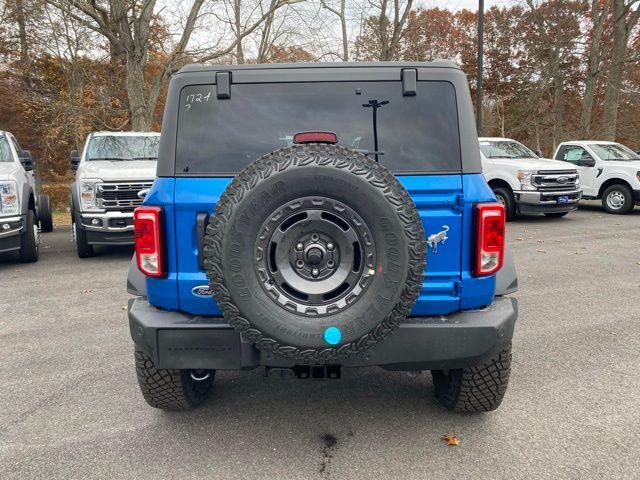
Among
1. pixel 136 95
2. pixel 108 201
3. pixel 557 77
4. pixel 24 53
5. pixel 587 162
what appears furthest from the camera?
pixel 557 77

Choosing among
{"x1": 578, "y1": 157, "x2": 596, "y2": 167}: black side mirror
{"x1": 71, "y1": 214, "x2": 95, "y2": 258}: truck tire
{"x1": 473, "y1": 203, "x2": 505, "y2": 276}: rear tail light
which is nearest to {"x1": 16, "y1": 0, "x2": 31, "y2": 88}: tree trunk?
{"x1": 71, "y1": 214, "x2": 95, "y2": 258}: truck tire

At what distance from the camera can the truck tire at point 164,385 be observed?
300cm

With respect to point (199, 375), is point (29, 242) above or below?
above

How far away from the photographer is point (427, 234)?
2629mm

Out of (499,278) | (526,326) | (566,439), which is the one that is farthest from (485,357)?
(526,326)

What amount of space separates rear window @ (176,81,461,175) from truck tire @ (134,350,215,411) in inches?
46.3

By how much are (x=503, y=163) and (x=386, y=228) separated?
10892 mm

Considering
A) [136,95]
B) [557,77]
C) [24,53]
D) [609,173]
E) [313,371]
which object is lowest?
[313,371]

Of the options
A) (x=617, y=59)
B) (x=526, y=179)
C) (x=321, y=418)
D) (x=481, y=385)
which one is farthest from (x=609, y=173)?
→ (x=321, y=418)

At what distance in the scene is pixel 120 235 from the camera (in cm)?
793

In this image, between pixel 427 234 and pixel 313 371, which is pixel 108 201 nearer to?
pixel 313 371

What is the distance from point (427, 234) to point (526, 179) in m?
10.2

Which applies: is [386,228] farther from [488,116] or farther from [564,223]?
[488,116]

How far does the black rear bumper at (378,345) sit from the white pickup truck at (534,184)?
970cm
